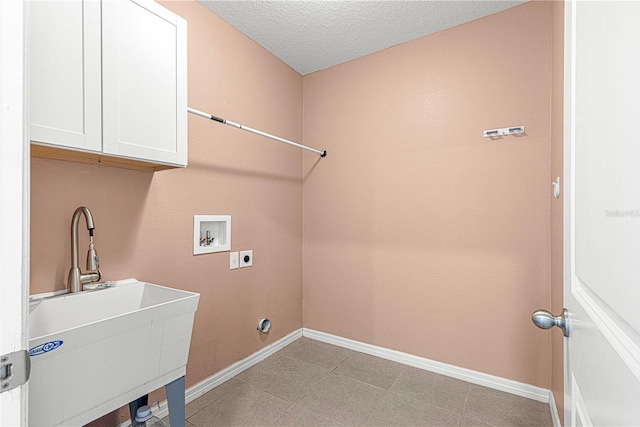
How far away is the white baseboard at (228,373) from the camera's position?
1.70 m

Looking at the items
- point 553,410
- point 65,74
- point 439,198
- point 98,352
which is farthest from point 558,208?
point 65,74

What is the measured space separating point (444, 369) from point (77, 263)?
7.74ft

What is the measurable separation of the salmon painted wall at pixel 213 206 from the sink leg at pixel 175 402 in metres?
0.46

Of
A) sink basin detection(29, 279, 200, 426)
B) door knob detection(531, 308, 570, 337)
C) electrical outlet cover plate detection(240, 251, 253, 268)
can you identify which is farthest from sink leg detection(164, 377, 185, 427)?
door knob detection(531, 308, 570, 337)

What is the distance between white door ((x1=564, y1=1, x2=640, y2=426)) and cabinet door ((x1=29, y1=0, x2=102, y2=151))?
Answer: 57.8 inches

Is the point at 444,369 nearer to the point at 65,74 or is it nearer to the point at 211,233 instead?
the point at 211,233

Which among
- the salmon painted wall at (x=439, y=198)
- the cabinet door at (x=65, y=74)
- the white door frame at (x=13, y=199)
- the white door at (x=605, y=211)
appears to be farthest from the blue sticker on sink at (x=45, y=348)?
the salmon painted wall at (x=439, y=198)

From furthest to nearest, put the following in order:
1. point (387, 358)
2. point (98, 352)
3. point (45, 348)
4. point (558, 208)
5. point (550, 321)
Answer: point (387, 358) → point (558, 208) → point (98, 352) → point (45, 348) → point (550, 321)

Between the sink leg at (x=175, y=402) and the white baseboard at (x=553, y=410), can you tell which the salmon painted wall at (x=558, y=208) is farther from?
the sink leg at (x=175, y=402)

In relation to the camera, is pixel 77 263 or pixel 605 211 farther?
pixel 77 263

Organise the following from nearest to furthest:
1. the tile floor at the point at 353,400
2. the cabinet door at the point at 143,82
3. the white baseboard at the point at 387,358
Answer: the cabinet door at the point at 143,82 → the tile floor at the point at 353,400 → the white baseboard at the point at 387,358

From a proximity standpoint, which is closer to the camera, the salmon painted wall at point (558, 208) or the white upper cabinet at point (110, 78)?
the white upper cabinet at point (110, 78)

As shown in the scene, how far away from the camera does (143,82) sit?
1290 mm

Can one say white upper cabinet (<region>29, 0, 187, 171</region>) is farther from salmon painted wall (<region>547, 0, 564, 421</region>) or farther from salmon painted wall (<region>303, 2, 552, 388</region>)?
salmon painted wall (<region>547, 0, 564, 421</region>)
